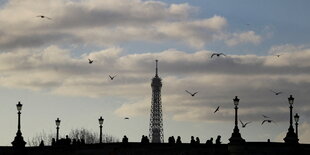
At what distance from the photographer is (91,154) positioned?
85.9m

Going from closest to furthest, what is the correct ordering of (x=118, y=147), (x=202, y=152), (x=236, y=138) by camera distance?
(x=236, y=138) < (x=202, y=152) < (x=118, y=147)

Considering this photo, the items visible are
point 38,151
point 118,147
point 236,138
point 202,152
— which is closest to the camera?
point 236,138

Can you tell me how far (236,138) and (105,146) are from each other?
53.2ft

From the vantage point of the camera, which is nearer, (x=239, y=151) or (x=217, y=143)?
(x=239, y=151)

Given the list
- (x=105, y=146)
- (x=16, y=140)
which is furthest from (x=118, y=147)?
(x=16, y=140)

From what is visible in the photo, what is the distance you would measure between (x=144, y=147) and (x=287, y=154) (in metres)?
12.3

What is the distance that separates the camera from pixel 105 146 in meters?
84.9

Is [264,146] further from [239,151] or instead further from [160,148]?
[160,148]

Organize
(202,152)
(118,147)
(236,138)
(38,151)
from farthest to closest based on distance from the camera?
(38,151) < (118,147) < (202,152) < (236,138)

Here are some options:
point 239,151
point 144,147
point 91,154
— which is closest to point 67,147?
point 91,154

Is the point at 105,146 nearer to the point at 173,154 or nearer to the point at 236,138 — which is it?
the point at 173,154

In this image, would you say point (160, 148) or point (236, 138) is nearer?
point (236, 138)

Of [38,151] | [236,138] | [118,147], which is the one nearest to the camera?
[236,138]

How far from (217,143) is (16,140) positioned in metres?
14.6
